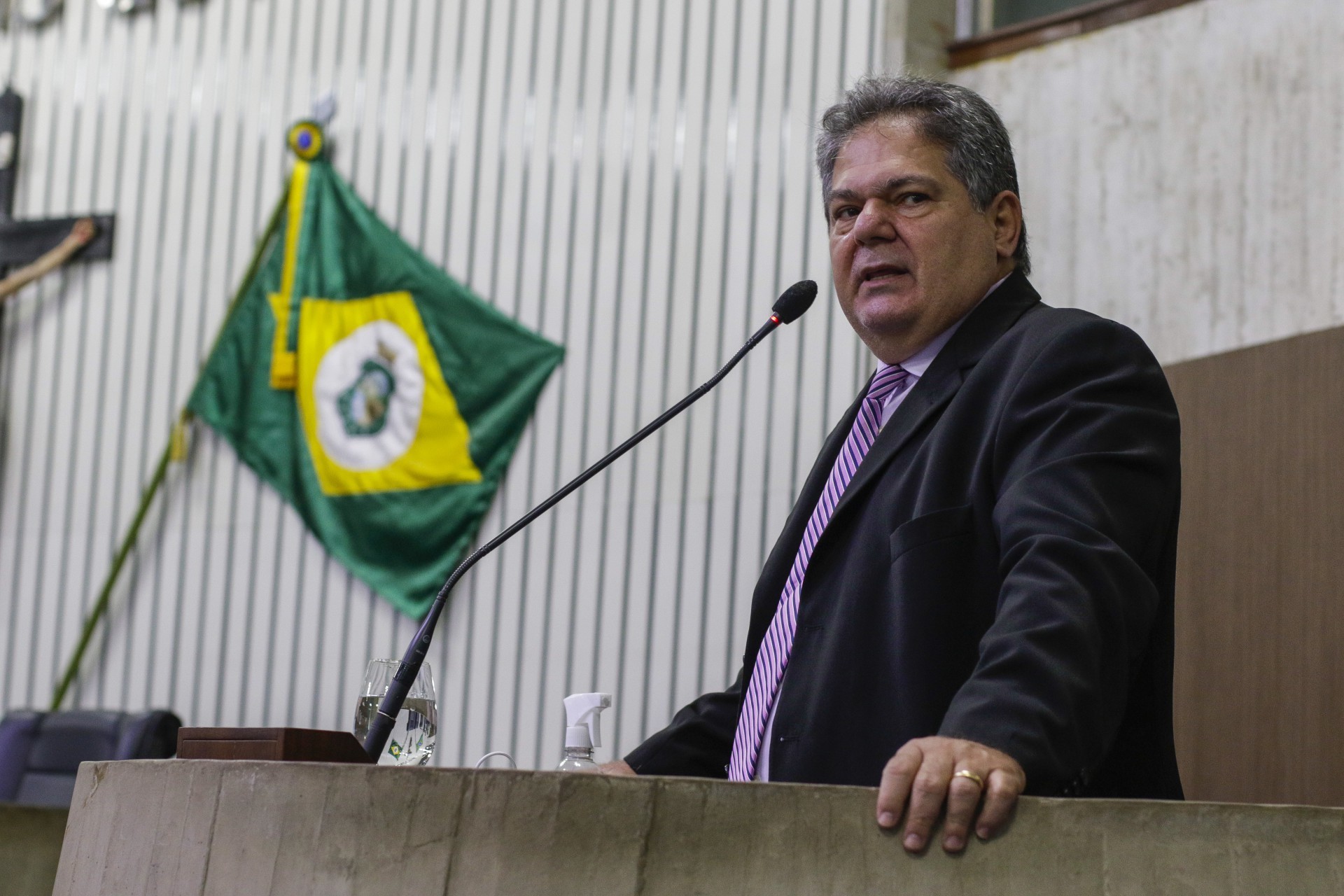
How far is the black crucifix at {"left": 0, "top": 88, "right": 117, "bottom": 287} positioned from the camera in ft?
19.5

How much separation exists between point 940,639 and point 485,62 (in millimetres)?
4135

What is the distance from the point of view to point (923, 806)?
42.8 inches

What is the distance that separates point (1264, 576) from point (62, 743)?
11.2ft

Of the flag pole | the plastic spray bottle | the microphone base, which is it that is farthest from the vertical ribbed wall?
the microphone base

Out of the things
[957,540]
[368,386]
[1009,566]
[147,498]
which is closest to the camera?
[1009,566]

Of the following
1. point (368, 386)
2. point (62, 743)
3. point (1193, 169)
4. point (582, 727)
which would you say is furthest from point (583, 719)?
point (368, 386)

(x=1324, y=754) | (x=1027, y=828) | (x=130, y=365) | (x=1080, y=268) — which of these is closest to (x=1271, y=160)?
(x=1080, y=268)

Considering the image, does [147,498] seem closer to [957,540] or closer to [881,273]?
[881,273]

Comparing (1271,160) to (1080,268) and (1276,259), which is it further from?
(1080,268)

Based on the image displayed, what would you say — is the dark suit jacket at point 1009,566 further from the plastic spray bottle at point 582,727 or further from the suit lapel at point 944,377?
the plastic spray bottle at point 582,727

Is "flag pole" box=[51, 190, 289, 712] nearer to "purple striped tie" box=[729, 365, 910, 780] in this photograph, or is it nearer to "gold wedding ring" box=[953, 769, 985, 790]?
"purple striped tie" box=[729, 365, 910, 780]

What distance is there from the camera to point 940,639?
1.56 metres

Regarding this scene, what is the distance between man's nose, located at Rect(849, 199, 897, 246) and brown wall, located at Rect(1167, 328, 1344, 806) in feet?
4.62

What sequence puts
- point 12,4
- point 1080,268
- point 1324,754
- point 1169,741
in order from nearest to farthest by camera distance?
point 1169,741, point 1324,754, point 1080,268, point 12,4
